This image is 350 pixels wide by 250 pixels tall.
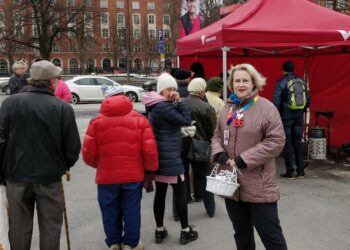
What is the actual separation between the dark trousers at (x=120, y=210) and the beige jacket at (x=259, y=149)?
1114 millimetres

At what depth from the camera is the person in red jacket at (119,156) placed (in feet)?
11.9

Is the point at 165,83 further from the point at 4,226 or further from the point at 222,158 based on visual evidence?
the point at 4,226

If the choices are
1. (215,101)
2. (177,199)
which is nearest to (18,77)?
(215,101)

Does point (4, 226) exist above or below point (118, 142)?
below

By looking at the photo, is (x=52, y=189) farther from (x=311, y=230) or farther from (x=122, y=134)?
(x=311, y=230)

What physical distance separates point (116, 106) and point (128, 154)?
0.44 metres

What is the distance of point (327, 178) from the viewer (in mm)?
6656

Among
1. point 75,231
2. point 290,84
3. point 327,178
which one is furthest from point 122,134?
point 327,178

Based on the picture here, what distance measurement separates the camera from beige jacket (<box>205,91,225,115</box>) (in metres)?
5.56

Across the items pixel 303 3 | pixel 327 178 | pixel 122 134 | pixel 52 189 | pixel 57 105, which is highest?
pixel 303 3

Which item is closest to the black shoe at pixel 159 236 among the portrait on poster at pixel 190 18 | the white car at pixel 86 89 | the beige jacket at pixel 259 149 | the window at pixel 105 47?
the beige jacket at pixel 259 149

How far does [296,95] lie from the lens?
21.4ft

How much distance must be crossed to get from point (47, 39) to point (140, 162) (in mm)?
36032

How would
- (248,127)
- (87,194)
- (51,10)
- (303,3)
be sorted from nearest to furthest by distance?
(248,127)
(87,194)
(303,3)
(51,10)
